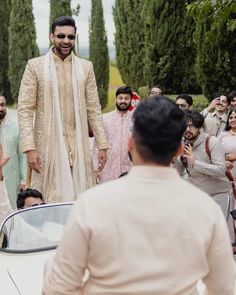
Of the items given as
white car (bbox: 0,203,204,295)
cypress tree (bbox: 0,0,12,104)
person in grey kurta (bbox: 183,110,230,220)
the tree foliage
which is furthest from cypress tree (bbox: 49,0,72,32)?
white car (bbox: 0,203,204,295)

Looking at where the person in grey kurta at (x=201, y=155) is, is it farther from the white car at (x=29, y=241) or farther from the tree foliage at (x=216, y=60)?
the tree foliage at (x=216, y=60)

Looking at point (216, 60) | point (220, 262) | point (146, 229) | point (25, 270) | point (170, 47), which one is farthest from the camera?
point (170, 47)

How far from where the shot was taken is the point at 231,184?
764 centimetres

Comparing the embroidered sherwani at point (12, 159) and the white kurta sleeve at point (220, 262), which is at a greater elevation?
the white kurta sleeve at point (220, 262)

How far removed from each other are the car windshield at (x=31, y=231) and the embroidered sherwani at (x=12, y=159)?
287cm

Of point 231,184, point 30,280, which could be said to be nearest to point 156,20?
point 231,184

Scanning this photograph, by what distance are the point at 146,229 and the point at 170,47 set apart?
18739 millimetres

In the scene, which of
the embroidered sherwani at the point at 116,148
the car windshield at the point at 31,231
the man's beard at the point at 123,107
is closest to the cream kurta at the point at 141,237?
the car windshield at the point at 31,231

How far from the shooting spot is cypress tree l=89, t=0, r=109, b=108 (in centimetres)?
3130

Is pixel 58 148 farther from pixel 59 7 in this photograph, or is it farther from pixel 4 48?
pixel 4 48

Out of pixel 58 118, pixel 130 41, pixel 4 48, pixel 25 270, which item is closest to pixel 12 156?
pixel 58 118

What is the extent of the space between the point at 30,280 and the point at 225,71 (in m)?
13.1

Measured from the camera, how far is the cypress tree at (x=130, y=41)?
2589 centimetres

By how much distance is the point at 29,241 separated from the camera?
425 cm
